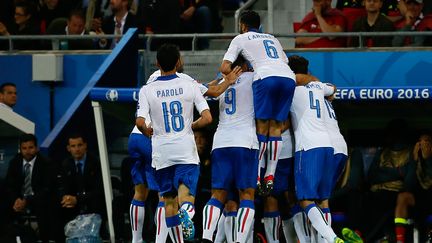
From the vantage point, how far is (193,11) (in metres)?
23.5

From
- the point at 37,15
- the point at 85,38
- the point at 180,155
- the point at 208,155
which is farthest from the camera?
the point at 37,15

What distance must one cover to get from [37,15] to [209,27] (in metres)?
3.10

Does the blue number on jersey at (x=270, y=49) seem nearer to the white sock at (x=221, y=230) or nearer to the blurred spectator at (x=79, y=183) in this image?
the white sock at (x=221, y=230)

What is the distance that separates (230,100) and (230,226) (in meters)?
1.49

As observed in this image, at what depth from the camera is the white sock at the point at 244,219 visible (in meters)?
17.9

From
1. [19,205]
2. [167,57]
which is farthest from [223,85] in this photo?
[19,205]

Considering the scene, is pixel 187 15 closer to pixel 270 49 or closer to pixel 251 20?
pixel 251 20

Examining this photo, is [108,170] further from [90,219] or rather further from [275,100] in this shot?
[275,100]

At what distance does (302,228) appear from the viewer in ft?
60.7

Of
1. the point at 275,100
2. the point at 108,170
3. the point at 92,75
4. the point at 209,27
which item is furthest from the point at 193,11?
the point at 275,100

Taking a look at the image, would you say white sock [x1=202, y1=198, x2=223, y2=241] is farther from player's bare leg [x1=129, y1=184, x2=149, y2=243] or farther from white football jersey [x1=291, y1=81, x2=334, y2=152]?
white football jersey [x1=291, y1=81, x2=334, y2=152]

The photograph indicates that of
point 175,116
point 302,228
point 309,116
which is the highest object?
point 175,116

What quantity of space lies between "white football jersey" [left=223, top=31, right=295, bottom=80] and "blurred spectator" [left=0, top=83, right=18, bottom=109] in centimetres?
583

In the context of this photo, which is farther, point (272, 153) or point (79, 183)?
point (79, 183)
